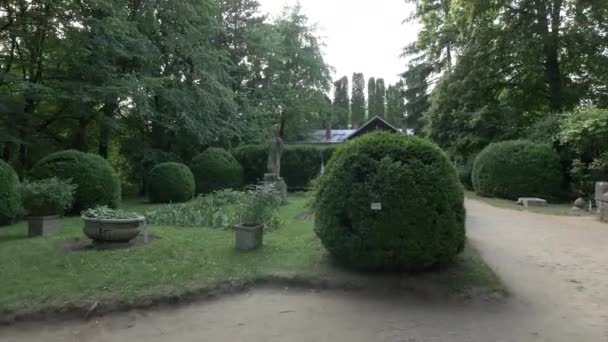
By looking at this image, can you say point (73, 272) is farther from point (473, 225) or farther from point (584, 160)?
point (584, 160)

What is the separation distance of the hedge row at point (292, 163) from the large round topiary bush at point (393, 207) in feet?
45.7

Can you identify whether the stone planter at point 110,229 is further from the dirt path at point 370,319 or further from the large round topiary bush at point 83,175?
the large round topiary bush at point 83,175

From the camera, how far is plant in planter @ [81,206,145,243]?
664 centimetres

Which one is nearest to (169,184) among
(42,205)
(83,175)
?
(83,175)

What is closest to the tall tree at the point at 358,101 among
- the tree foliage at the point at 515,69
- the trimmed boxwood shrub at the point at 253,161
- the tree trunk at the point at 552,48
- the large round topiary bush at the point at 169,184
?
the tree foliage at the point at 515,69

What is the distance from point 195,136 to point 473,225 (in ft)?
41.1

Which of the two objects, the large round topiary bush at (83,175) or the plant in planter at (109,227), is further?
the large round topiary bush at (83,175)

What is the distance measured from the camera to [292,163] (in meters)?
19.6

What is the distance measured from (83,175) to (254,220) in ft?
18.5

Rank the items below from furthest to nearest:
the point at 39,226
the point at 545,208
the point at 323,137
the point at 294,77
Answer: the point at 323,137 < the point at 294,77 < the point at 545,208 < the point at 39,226

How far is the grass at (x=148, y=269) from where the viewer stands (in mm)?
4664

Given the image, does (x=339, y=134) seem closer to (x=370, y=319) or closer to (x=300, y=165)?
(x=300, y=165)

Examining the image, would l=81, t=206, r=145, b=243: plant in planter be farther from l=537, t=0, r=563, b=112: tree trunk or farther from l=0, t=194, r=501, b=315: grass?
l=537, t=0, r=563, b=112: tree trunk

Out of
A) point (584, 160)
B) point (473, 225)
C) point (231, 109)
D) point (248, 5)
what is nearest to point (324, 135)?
point (248, 5)
